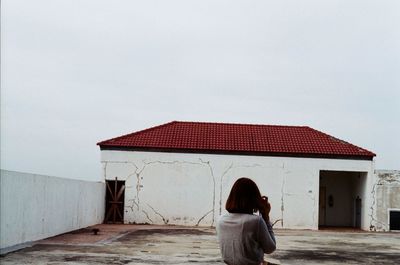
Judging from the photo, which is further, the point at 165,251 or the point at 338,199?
the point at 338,199

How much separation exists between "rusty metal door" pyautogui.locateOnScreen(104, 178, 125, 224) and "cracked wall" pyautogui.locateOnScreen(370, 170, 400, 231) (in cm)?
1131

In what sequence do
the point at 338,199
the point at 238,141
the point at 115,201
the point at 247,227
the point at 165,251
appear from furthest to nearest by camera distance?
1. the point at 338,199
2. the point at 238,141
3. the point at 115,201
4. the point at 165,251
5. the point at 247,227

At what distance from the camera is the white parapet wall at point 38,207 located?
13500 mm

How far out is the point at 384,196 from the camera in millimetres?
26625

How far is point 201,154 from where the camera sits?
1064 inches

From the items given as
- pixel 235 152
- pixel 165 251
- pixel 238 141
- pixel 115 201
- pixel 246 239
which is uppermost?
pixel 238 141

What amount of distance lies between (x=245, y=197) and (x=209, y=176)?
22564mm

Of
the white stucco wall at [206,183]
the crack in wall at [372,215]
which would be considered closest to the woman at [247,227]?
the white stucco wall at [206,183]

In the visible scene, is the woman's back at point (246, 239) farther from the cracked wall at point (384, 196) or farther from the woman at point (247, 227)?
the cracked wall at point (384, 196)

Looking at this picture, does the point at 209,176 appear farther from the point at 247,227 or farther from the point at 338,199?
the point at 247,227

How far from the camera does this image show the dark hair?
4328mm

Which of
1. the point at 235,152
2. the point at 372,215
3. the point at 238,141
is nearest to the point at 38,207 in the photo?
the point at 235,152

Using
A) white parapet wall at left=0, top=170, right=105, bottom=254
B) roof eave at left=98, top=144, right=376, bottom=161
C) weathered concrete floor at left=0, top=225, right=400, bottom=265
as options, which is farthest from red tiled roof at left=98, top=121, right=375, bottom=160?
weathered concrete floor at left=0, top=225, right=400, bottom=265

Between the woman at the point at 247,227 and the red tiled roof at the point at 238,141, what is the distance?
2253cm
